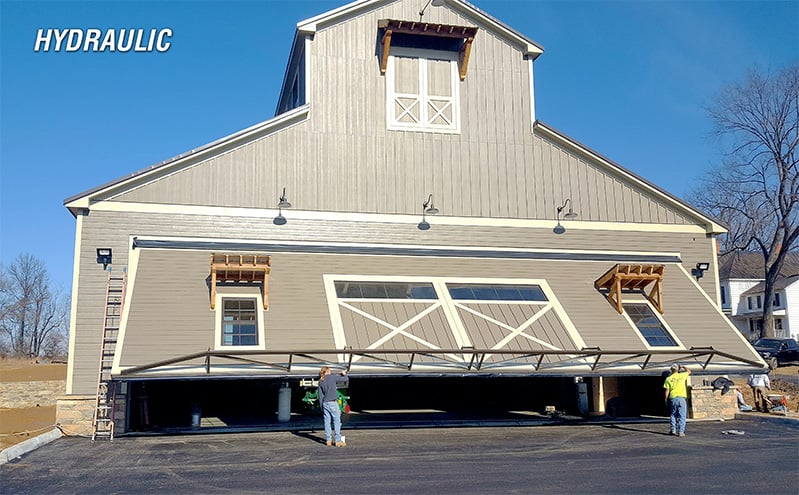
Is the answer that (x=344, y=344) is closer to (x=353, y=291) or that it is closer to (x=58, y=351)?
(x=353, y=291)

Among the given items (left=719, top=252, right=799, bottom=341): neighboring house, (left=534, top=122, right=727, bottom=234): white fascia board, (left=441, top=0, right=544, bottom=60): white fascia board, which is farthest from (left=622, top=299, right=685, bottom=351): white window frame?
(left=719, top=252, right=799, bottom=341): neighboring house

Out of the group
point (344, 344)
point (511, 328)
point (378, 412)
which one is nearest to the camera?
point (344, 344)

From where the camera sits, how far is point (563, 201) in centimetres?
2136

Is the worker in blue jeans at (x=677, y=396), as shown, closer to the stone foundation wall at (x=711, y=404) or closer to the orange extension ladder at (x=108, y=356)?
the stone foundation wall at (x=711, y=404)

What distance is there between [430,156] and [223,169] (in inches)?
234

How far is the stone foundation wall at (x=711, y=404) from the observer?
63.9 ft

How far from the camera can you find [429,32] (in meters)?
20.9

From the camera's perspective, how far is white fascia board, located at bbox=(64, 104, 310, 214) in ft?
59.3

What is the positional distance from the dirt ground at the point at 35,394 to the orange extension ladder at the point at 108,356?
444 centimetres

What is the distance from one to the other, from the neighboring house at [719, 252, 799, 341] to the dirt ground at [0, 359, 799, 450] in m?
28.6

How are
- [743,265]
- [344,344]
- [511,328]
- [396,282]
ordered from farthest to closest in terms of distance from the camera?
[743,265]
[396,282]
[511,328]
[344,344]

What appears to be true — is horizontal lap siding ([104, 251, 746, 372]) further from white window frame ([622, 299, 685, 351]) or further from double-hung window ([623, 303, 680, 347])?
double-hung window ([623, 303, 680, 347])

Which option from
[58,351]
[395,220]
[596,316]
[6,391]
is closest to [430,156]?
[395,220]

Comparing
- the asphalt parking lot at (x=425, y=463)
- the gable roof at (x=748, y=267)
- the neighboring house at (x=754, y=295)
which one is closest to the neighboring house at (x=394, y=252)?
the asphalt parking lot at (x=425, y=463)
